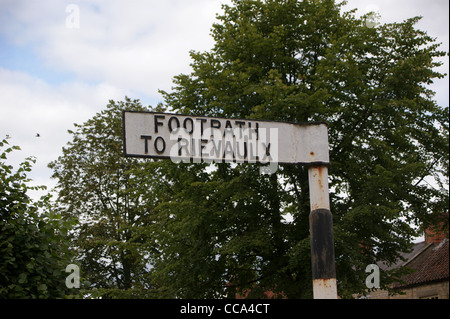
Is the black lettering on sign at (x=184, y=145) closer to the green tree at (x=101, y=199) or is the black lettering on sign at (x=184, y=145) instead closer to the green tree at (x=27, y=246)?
the green tree at (x=27, y=246)

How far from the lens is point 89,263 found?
2756 centimetres

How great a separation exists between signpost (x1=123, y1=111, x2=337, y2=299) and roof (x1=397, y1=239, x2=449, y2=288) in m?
27.9

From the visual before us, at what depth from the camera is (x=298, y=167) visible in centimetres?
1888

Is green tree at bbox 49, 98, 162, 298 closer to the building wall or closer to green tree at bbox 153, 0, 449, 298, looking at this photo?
green tree at bbox 153, 0, 449, 298

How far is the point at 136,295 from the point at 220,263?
4228 mm

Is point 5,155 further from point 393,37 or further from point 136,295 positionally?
point 393,37

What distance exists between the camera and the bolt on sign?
3797 mm

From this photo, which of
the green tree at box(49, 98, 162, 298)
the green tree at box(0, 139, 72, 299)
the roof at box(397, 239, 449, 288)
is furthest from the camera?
the roof at box(397, 239, 449, 288)

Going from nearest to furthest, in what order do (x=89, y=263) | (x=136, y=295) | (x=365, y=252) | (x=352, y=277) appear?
(x=352, y=277) → (x=365, y=252) → (x=136, y=295) → (x=89, y=263)

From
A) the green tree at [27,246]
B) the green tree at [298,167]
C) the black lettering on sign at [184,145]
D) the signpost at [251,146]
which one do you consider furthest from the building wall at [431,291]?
the black lettering on sign at [184,145]

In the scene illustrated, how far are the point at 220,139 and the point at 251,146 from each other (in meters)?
0.25

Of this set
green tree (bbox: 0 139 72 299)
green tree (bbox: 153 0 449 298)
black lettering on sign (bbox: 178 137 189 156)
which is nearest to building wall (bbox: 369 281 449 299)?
green tree (bbox: 153 0 449 298)
